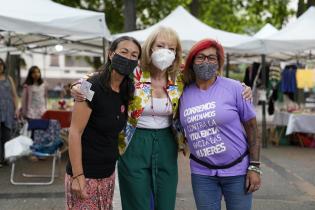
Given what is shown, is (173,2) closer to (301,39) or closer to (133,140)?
(301,39)

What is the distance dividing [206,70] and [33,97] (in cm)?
746

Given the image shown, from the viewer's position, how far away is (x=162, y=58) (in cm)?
299

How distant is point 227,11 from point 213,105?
66.9ft

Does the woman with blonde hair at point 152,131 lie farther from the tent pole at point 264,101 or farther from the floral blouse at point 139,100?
the tent pole at point 264,101

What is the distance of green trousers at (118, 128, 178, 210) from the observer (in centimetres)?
304

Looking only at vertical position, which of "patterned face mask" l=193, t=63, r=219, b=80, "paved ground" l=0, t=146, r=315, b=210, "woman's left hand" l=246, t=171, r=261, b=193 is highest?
"patterned face mask" l=193, t=63, r=219, b=80

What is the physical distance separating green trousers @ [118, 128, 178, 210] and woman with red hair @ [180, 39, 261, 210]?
7.6 inches

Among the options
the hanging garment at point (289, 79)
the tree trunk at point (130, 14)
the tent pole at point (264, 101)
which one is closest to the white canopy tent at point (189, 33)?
the tent pole at point (264, 101)

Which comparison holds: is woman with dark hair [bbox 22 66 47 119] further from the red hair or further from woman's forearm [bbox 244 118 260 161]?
woman's forearm [bbox 244 118 260 161]

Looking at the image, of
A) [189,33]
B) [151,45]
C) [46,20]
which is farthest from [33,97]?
[151,45]

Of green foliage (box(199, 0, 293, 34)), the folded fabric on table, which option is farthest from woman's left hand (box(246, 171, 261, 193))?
green foliage (box(199, 0, 293, 34))

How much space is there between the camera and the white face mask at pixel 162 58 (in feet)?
9.83

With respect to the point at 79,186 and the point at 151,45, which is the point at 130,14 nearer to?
the point at 151,45

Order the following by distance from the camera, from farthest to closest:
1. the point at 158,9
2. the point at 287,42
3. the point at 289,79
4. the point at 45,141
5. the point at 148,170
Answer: the point at 158,9 < the point at 289,79 < the point at 287,42 < the point at 45,141 < the point at 148,170
